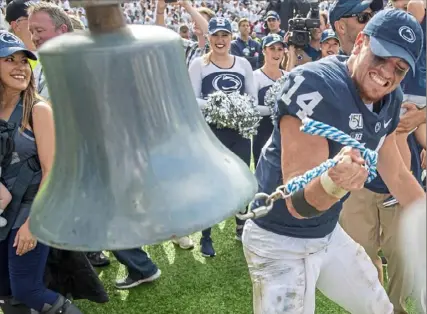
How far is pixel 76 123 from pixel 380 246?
2916 millimetres

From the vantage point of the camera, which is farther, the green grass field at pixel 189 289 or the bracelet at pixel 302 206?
the green grass field at pixel 189 289

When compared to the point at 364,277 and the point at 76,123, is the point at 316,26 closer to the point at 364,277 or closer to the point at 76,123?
the point at 364,277

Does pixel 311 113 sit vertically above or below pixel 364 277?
above

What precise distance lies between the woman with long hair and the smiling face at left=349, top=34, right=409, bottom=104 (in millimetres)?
1464

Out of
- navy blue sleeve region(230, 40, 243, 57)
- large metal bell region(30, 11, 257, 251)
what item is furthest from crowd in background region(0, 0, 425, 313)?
large metal bell region(30, 11, 257, 251)

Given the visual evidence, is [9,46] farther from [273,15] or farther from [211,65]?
[273,15]

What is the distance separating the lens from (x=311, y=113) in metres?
2.00

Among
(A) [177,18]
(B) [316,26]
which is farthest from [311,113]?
(A) [177,18]

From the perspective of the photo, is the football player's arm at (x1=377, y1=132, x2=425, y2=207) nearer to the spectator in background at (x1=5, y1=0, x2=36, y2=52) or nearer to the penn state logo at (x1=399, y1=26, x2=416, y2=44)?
the penn state logo at (x1=399, y1=26, x2=416, y2=44)

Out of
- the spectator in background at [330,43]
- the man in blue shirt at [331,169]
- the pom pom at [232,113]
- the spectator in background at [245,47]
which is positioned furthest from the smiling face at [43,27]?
the spectator in background at [245,47]

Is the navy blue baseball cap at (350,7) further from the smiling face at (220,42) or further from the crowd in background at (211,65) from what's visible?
the smiling face at (220,42)

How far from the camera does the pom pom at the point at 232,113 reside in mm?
4266

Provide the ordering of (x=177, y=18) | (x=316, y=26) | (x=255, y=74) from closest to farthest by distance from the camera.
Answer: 1. (x=255, y=74)
2. (x=316, y=26)
3. (x=177, y=18)

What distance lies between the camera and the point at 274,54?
16.6 ft
